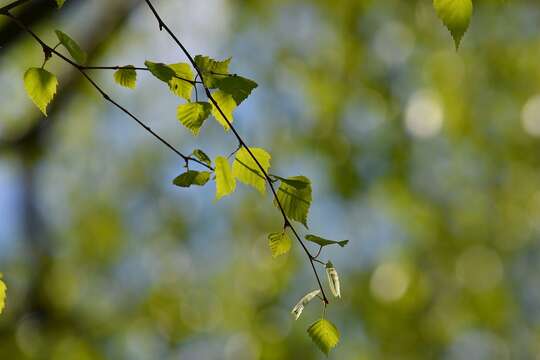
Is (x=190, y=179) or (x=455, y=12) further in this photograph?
(x=190, y=179)

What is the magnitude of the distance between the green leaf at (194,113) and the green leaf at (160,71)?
0.12 meters

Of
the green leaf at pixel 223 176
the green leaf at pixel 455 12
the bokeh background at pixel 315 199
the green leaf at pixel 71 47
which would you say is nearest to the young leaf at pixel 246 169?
the green leaf at pixel 223 176

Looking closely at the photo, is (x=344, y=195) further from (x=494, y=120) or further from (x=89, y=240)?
(x=89, y=240)

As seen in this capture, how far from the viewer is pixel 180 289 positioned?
883 cm

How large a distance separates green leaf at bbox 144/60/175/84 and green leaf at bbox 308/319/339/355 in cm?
59

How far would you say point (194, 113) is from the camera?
59.9 inches

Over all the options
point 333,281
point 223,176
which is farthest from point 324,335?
point 223,176

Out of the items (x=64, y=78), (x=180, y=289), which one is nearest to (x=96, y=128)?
(x=180, y=289)

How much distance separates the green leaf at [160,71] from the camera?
138 cm

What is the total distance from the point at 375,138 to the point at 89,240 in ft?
11.5

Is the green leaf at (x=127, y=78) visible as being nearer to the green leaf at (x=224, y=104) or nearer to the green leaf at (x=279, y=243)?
the green leaf at (x=224, y=104)

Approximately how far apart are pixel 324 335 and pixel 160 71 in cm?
63

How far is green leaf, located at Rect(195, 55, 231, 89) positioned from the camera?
4.78ft

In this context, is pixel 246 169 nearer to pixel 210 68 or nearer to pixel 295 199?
pixel 295 199
